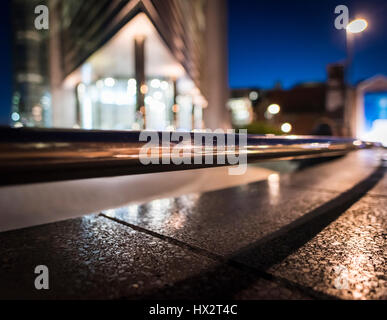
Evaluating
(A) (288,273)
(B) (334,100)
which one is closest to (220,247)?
(A) (288,273)

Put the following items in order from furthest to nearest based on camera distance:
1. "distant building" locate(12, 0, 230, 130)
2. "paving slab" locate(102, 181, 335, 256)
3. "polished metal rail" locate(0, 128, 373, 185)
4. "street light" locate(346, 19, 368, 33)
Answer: "distant building" locate(12, 0, 230, 130) → "street light" locate(346, 19, 368, 33) → "paving slab" locate(102, 181, 335, 256) → "polished metal rail" locate(0, 128, 373, 185)

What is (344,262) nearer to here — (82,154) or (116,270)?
(116,270)

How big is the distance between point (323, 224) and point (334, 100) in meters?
31.8

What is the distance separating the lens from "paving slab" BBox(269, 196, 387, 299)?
3.10ft

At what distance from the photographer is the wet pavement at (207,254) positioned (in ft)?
3.09

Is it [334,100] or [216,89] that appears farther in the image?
[334,100]

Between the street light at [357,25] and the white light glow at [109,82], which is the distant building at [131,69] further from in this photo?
the street light at [357,25]

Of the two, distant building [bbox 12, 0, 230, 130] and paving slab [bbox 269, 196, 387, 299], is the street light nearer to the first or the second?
distant building [bbox 12, 0, 230, 130]

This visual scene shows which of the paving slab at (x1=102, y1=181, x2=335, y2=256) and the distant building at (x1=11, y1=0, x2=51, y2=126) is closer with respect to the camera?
the paving slab at (x1=102, y1=181, x2=335, y2=256)

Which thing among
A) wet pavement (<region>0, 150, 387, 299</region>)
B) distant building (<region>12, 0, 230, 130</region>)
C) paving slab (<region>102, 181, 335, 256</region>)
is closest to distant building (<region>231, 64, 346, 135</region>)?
distant building (<region>12, 0, 230, 130</region>)

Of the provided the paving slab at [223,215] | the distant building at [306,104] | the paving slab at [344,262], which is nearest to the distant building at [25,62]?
the distant building at [306,104]

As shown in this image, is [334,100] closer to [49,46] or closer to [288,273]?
[49,46]

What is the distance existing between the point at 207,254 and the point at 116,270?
43 cm

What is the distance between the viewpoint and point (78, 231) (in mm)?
1593
